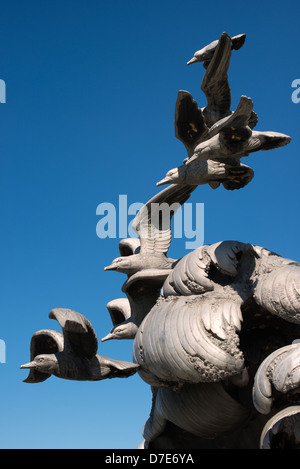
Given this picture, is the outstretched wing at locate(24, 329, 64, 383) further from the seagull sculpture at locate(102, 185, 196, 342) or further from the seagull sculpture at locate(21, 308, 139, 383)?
the seagull sculpture at locate(102, 185, 196, 342)

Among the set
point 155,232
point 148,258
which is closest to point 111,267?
point 148,258

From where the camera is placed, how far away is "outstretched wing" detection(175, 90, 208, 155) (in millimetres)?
5523

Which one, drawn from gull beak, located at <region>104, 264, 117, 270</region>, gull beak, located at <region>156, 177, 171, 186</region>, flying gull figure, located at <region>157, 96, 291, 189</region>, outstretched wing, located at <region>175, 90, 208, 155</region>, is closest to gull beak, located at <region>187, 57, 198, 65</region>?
outstretched wing, located at <region>175, 90, 208, 155</region>

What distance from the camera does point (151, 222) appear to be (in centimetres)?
636

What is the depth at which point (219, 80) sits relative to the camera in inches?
206

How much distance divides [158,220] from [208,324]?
1797 mm

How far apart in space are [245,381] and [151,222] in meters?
1.98

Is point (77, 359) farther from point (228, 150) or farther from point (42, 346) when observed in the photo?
point (228, 150)

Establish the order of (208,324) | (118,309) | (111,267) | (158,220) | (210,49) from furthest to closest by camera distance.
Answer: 1. (118,309)
2. (158,220)
3. (111,267)
4. (210,49)
5. (208,324)

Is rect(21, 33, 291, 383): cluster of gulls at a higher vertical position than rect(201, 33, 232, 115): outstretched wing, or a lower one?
lower

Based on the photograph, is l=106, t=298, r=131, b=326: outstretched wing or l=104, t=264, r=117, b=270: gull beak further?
l=106, t=298, r=131, b=326: outstretched wing

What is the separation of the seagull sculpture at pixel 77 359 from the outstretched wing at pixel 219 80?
2271 millimetres

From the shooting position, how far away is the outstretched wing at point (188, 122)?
5523 millimetres
